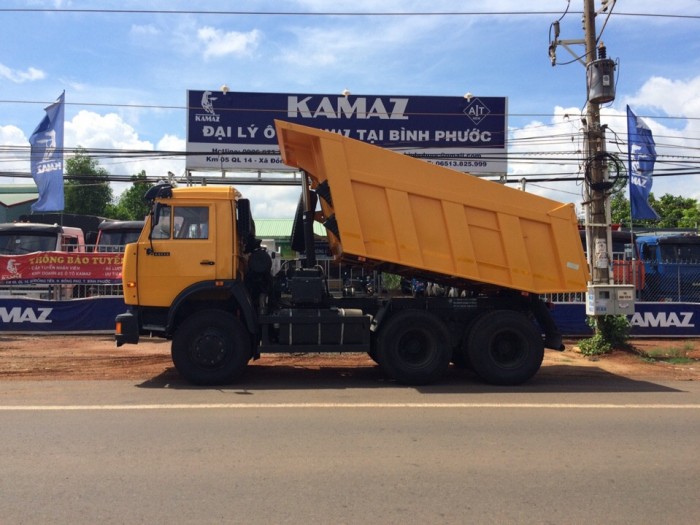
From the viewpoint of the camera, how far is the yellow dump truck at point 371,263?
8.87 metres

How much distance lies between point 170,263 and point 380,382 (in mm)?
3767

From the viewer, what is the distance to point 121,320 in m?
8.88

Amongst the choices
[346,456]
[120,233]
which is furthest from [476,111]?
[346,456]

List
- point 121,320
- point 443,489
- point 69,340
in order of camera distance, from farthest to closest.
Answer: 1. point 69,340
2. point 121,320
3. point 443,489

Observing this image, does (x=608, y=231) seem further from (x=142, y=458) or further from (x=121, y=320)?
(x=142, y=458)

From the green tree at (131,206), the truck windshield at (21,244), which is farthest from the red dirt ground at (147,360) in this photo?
the green tree at (131,206)

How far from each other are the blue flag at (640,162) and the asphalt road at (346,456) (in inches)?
420

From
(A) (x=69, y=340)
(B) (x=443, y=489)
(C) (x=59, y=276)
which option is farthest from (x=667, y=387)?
(C) (x=59, y=276)

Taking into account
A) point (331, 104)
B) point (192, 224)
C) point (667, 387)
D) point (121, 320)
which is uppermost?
point (331, 104)

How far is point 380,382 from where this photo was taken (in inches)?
370

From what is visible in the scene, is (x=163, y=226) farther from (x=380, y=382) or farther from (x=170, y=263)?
(x=380, y=382)

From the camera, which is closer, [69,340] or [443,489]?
[443,489]

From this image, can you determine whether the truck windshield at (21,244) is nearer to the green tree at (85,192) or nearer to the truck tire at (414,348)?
the truck tire at (414,348)

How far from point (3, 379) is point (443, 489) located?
7918 mm
